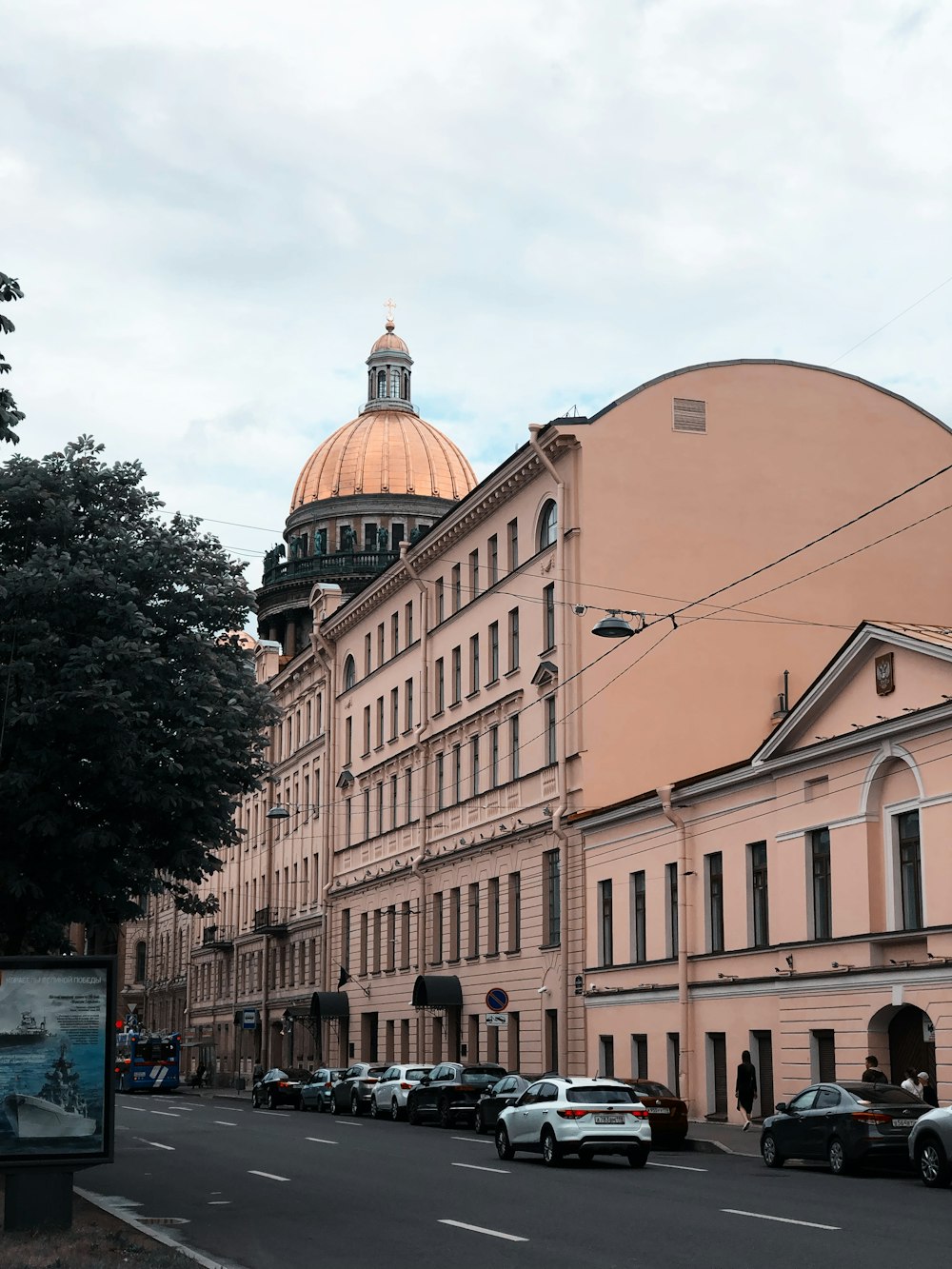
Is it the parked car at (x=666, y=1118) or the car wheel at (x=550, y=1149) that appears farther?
the parked car at (x=666, y=1118)

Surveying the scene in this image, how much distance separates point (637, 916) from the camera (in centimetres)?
4041

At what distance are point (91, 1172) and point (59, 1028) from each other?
9185mm

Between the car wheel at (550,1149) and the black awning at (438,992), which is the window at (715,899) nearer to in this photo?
the car wheel at (550,1149)

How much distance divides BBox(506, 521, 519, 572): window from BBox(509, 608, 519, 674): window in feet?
3.98

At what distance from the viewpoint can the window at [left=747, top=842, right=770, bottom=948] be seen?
35.0 meters

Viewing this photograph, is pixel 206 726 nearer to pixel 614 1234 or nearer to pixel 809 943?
pixel 614 1234

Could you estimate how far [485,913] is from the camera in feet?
166

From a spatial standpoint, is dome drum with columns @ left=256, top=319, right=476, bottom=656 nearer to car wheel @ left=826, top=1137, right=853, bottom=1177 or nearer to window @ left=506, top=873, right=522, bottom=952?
window @ left=506, top=873, right=522, bottom=952

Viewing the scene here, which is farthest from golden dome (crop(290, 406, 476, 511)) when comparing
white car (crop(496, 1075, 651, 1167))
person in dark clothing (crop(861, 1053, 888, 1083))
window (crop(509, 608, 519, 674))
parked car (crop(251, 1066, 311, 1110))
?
white car (crop(496, 1075, 651, 1167))

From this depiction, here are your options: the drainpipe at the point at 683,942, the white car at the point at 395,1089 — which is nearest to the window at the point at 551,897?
the white car at the point at 395,1089

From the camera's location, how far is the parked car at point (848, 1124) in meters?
23.3

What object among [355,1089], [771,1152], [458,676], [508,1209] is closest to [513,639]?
[458,676]

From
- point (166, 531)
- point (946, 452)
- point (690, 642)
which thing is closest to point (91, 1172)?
point (166, 531)

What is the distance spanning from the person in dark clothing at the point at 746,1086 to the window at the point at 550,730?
1358 centimetres
